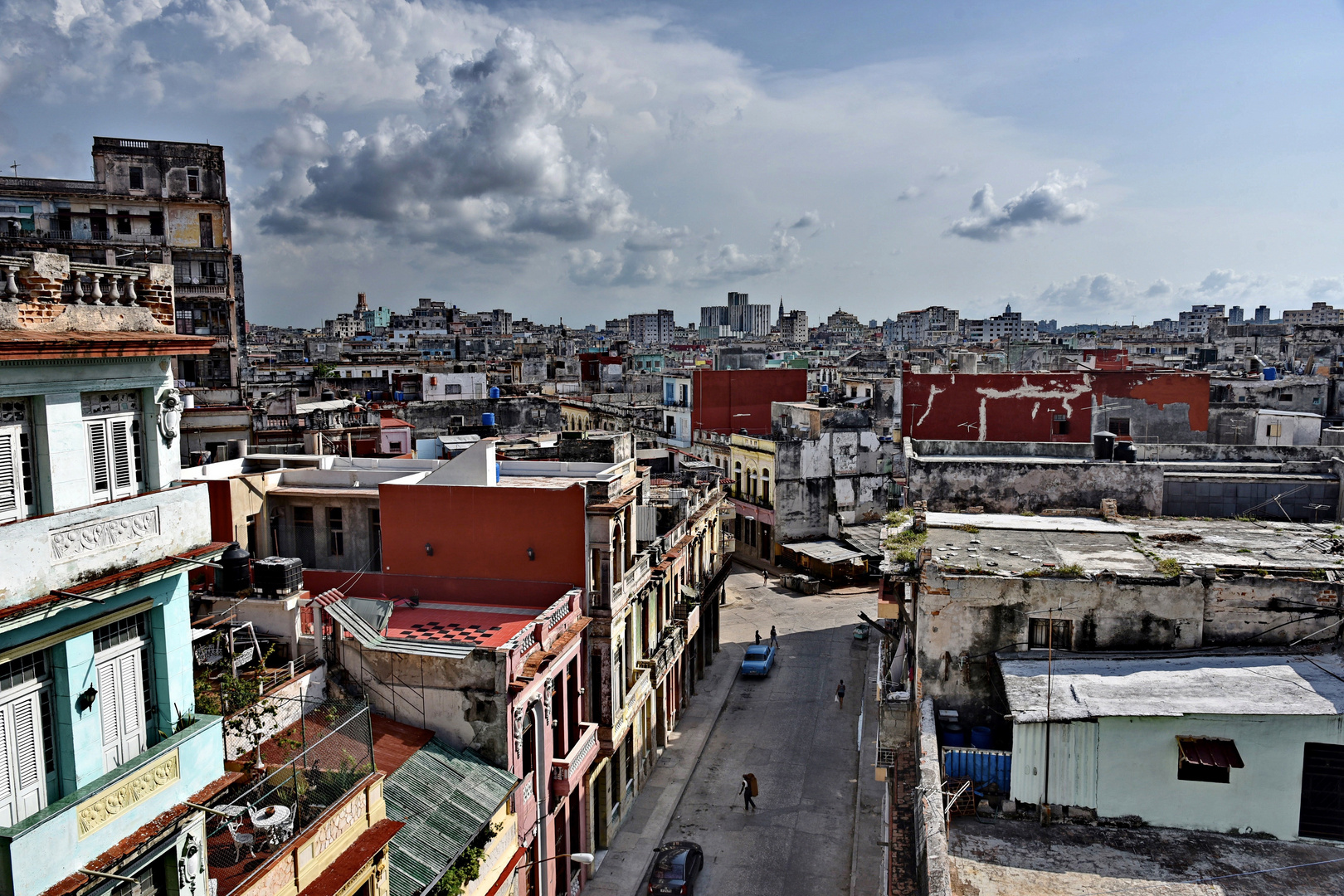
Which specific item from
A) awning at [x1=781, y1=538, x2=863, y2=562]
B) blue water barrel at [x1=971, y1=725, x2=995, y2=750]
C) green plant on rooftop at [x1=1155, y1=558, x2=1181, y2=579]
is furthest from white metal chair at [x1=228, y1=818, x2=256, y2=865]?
awning at [x1=781, y1=538, x2=863, y2=562]

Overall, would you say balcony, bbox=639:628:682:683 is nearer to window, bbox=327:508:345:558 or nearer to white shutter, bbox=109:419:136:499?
window, bbox=327:508:345:558

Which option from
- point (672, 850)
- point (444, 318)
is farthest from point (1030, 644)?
point (444, 318)

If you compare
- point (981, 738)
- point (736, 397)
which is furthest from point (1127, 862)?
point (736, 397)

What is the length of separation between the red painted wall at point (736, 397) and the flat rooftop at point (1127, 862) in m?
50.4

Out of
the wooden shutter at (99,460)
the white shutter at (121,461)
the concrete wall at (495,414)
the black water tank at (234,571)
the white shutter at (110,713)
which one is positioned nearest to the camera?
the white shutter at (110,713)

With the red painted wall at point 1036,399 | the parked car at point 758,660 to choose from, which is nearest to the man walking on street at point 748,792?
the parked car at point 758,660

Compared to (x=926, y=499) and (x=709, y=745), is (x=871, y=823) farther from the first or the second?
(x=926, y=499)

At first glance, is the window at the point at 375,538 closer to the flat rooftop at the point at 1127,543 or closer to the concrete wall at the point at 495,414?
the flat rooftop at the point at 1127,543

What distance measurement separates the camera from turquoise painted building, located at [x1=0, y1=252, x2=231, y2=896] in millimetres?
9242

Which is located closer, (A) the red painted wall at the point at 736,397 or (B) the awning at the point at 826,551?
(B) the awning at the point at 826,551

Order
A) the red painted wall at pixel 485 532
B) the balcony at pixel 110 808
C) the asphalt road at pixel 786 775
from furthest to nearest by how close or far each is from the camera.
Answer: the asphalt road at pixel 786 775 → the red painted wall at pixel 485 532 → the balcony at pixel 110 808

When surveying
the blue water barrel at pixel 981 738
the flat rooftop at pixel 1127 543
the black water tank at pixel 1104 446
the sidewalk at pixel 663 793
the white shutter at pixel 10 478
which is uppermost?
the white shutter at pixel 10 478

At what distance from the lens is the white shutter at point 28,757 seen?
9320mm

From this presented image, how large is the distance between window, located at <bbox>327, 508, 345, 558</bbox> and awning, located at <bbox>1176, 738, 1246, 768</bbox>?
2226 centimetres
